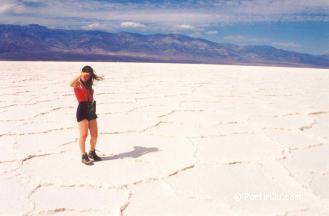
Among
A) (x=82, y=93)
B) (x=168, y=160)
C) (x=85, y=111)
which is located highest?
(x=82, y=93)

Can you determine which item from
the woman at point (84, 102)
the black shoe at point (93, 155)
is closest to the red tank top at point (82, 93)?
the woman at point (84, 102)

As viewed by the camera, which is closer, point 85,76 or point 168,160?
point 85,76

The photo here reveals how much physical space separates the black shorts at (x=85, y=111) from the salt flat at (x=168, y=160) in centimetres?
27

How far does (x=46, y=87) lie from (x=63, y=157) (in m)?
3.44

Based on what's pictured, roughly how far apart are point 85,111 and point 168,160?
1.88 ft

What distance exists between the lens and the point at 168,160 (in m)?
2.37

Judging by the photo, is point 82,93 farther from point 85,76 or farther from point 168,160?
point 168,160

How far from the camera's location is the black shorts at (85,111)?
7.27ft

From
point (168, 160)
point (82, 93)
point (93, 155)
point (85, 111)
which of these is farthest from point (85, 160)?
point (168, 160)

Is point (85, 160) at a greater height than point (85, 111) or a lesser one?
lesser

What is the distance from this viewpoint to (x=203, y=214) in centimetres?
171

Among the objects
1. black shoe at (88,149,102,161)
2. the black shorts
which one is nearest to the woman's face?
the black shorts

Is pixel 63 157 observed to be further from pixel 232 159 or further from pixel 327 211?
pixel 327 211

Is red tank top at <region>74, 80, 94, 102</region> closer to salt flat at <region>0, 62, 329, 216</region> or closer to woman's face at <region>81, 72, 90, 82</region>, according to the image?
woman's face at <region>81, 72, 90, 82</region>
